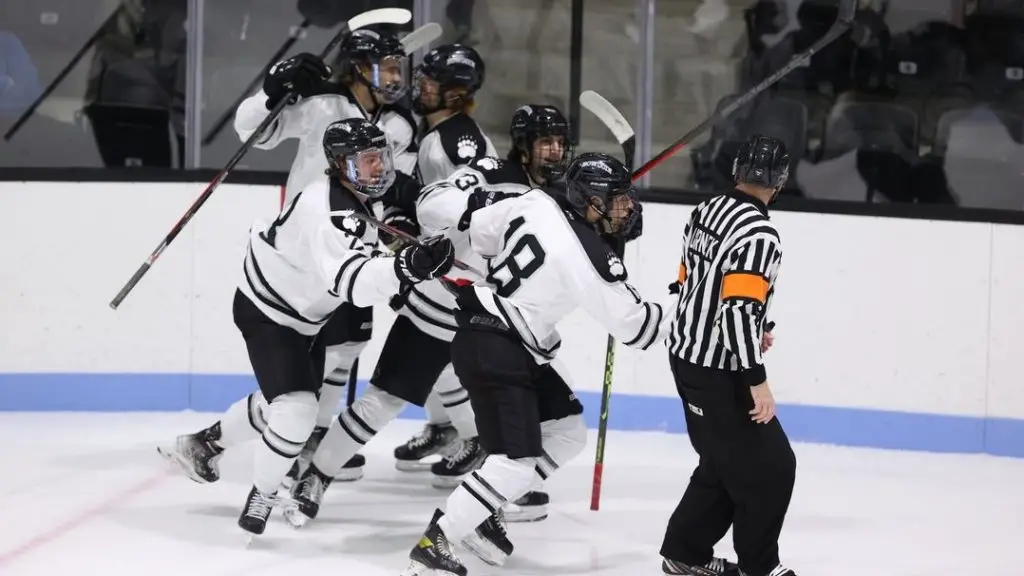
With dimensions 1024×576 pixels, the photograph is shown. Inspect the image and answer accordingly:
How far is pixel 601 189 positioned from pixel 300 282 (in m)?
0.88

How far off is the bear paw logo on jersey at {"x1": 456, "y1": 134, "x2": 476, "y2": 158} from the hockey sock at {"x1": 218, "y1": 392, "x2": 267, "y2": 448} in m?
0.87

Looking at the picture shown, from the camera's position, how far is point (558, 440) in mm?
3746

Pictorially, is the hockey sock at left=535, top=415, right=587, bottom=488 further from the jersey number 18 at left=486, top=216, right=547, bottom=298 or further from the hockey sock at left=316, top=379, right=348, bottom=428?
the hockey sock at left=316, top=379, right=348, bottom=428

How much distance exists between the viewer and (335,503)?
436 centimetres

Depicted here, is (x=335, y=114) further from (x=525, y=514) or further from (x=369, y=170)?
(x=525, y=514)

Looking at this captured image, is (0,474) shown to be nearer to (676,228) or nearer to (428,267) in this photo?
(428,267)

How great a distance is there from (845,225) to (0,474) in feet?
9.44

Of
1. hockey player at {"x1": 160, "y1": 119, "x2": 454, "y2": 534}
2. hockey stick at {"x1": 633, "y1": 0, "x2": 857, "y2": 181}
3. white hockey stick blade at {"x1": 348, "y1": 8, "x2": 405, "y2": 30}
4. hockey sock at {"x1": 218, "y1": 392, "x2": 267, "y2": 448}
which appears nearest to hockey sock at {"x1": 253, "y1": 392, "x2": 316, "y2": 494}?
hockey player at {"x1": 160, "y1": 119, "x2": 454, "y2": 534}

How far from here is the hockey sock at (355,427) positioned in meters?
4.09

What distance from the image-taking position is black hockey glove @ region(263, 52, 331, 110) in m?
4.22

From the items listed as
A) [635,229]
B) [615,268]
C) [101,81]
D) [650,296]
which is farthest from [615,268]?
[101,81]

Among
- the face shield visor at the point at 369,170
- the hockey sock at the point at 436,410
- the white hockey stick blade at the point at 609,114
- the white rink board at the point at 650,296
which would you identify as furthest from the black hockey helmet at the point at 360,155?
the white rink board at the point at 650,296

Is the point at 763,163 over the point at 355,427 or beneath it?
over

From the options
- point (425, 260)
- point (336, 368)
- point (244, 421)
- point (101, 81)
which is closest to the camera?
point (425, 260)
